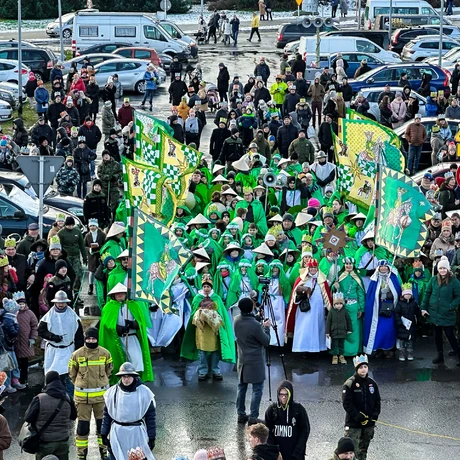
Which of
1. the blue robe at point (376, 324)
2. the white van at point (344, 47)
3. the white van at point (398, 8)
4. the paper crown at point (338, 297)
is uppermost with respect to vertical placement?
the white van at point (398, 8)

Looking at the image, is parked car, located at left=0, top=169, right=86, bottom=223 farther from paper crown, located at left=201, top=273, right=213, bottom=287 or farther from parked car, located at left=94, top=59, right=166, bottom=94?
parked car, located at left=94, top=59, right=166, bottom=94

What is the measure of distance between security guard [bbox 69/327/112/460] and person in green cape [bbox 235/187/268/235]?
292 inches

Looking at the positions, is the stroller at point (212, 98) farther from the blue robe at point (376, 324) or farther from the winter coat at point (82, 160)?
the blue robe at point (376, 324)

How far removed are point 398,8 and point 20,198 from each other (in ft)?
111

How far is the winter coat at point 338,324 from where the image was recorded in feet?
60.5

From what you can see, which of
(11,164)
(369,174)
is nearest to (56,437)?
(369,174)

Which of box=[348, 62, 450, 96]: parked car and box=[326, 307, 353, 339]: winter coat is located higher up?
box=[348, 62, 450, 96]: parked car

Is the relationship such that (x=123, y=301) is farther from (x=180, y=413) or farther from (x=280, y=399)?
(x=280, y=399)

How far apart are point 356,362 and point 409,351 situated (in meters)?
4.37

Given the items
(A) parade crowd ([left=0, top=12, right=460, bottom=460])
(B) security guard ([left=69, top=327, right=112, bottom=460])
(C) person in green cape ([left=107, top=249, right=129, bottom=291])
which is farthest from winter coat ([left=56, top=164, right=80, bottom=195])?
(B) security guard ([left=69, top=327, right=112, bottom=460])

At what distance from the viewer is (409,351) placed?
742 inches

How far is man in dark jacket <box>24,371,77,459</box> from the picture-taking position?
45.8ft

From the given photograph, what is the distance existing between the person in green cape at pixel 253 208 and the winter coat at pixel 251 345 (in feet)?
20.6

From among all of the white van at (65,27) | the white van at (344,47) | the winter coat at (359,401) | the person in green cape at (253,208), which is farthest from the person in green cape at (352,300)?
the white van at (65,27)
